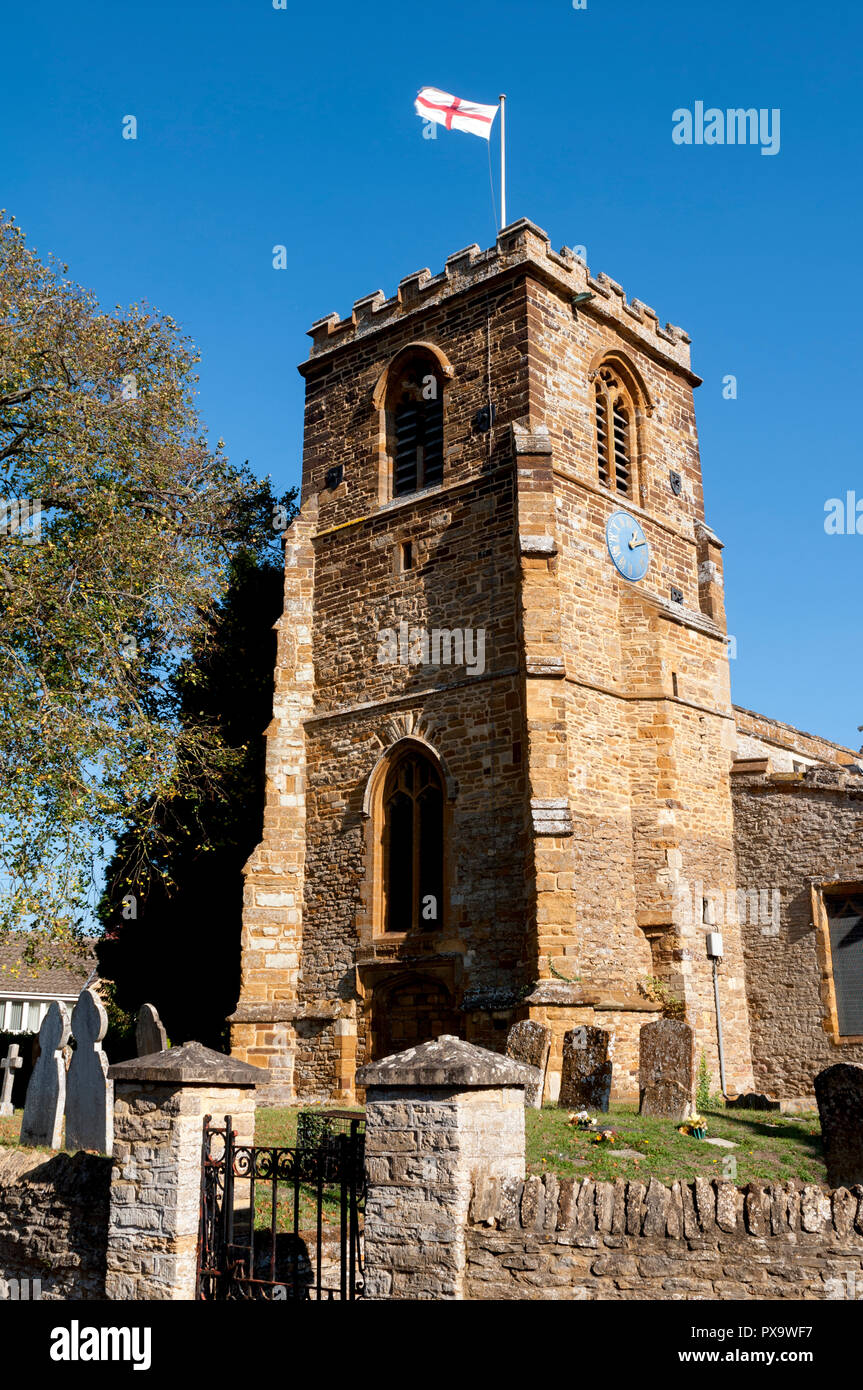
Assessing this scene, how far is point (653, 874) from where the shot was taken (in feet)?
55.7

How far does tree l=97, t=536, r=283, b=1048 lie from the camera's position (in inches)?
813

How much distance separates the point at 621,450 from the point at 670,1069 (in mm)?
11807

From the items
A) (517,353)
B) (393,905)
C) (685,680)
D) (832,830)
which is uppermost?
(517,353)

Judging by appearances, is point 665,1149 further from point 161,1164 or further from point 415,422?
point 415,422

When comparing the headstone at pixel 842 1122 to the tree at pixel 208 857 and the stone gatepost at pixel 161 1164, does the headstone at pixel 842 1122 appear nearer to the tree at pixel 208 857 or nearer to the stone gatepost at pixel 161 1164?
the stone gatepost at pixel 161 1164

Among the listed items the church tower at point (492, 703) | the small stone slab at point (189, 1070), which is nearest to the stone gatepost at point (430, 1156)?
the small stone slab at point (189, 1070)

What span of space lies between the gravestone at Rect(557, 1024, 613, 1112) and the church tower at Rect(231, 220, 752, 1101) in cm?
153

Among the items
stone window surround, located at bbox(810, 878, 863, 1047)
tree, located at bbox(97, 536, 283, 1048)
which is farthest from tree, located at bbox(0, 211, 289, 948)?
stone window surround, located at bbox(810, 878, 863, 1047)

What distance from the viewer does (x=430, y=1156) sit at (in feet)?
20.4
